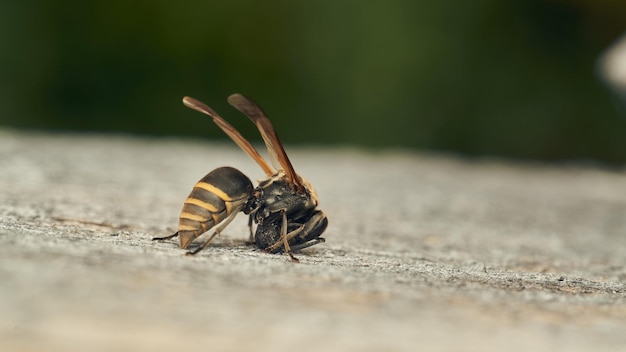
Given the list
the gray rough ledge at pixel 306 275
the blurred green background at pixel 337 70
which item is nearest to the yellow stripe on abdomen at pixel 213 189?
the gray rough ledge at pixel 306 275

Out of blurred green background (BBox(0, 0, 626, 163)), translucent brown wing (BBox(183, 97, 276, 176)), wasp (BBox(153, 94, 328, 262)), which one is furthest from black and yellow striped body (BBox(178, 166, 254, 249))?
blurred green background (BBox(0, 0, 626, 163))

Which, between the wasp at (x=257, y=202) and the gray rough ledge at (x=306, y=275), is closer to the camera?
the gray rough ledge at (x=306, y=275)

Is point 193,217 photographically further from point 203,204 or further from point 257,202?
point 257,202

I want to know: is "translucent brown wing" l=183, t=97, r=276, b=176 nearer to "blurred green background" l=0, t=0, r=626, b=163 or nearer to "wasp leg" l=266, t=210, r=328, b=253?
"wasp leg" l=266, t=210, r=328, b=253

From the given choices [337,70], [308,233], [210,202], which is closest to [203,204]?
[210,202]

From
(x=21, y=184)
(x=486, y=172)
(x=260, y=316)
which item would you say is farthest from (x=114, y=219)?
(x=486, y=172)

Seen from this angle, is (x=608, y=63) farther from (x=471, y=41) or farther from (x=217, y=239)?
(x=217, y=239)

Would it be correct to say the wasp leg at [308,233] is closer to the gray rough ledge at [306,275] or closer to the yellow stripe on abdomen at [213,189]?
the gray rough ledge at [306,275]
